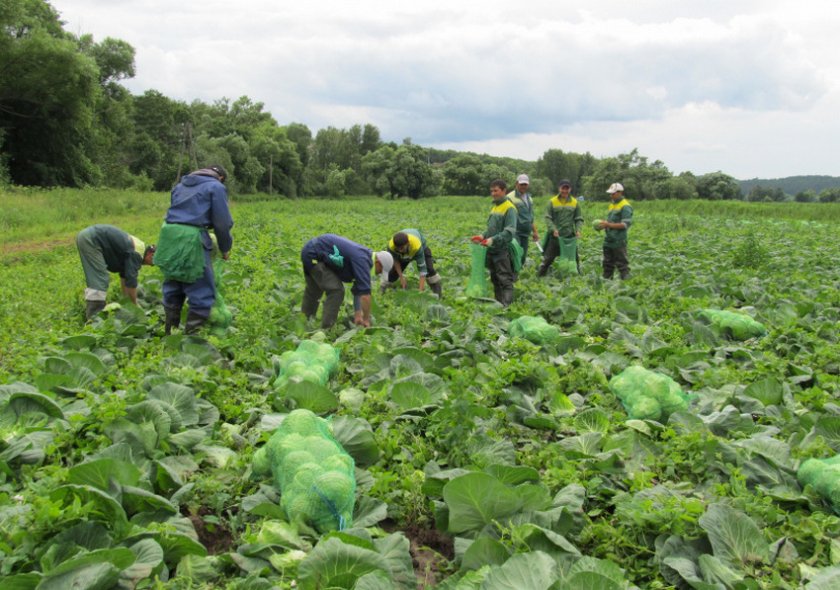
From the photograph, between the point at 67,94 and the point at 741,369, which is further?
the point at 67,94

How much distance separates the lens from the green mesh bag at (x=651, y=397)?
3951 mm

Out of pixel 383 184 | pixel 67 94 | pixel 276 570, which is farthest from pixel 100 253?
pixel 383 184

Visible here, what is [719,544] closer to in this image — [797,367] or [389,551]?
[389,551]

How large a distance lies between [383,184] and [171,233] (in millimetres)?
56497

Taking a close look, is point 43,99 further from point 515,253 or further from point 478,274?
point 515,253

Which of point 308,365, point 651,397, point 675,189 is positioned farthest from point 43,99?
point 675,189

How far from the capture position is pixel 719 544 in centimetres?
247

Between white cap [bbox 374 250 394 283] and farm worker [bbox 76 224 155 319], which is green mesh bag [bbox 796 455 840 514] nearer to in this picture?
white cap [bbox 374 250 394 283]

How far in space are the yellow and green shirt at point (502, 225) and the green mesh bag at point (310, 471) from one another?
4.93 m

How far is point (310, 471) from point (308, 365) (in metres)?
1.81

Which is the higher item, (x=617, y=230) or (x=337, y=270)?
(x=617, y=230)

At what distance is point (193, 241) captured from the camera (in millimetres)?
5398

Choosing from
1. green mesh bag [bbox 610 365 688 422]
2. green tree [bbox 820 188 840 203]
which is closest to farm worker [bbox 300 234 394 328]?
green mesh bag [bbox 610 365 688 422]

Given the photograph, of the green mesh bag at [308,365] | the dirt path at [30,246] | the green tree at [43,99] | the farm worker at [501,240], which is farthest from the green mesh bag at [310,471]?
the green tree at [43,99]
